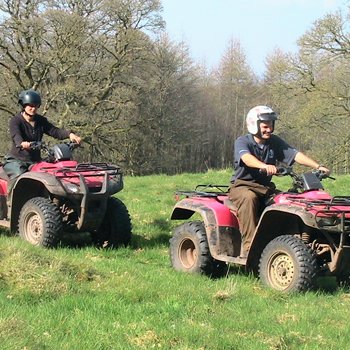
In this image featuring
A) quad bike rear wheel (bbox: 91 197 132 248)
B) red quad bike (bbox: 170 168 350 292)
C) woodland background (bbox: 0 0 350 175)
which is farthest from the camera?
woodland background (bbox: 0 0 350 175)

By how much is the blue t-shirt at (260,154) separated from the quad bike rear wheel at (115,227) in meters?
2.06

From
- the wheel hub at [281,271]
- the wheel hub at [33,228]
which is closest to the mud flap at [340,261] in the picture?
the wheel hub at [281,271]

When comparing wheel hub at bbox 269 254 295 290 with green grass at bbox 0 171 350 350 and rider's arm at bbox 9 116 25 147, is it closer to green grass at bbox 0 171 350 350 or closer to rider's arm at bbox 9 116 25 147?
green grass at bbox 0 171 350 350

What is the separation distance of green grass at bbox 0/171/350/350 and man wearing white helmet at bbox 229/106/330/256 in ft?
2.35

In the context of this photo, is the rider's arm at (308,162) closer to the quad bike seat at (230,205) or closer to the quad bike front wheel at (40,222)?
the quad bike seat at (230,205)

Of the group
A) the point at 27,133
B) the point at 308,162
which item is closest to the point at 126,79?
the point at 27,133

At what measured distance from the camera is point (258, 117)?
6.79 metres

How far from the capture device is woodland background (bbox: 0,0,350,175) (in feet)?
99.3

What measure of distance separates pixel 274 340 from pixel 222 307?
40.4 inches

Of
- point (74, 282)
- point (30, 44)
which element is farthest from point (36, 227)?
point (30, 44)

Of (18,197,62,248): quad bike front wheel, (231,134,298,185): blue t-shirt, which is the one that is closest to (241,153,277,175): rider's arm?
(231,134,298,185): blue t-shirt

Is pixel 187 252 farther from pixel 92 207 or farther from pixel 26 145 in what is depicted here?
pixel 26 145

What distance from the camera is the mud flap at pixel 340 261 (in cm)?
577

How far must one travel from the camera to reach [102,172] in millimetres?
8156
